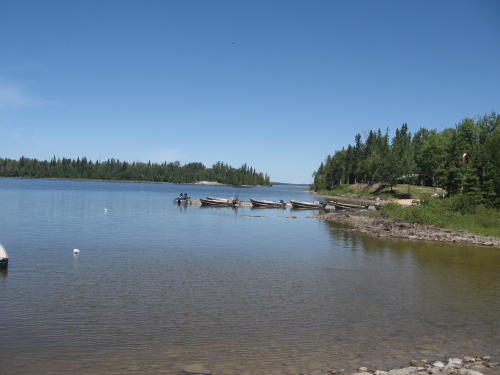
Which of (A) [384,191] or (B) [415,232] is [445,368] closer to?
(B) [415,232]

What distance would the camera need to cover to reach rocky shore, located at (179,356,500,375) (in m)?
11.0

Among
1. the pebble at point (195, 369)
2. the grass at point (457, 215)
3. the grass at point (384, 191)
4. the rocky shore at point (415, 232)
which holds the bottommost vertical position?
the pebble at point (195, 369)

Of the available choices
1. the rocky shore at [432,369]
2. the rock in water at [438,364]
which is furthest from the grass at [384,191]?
the rock in water at [438,364]

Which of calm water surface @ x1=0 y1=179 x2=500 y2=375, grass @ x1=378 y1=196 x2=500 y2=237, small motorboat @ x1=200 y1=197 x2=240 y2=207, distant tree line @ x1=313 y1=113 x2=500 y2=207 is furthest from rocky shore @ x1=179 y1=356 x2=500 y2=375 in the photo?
small motorboat @ x1=200 y1=197 x2=240 y2=207

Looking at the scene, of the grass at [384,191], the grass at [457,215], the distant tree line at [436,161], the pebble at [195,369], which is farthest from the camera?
the grass at [384,191]

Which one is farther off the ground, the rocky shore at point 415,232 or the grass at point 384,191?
the grass at point 384,191

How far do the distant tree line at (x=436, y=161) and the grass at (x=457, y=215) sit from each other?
3.03m

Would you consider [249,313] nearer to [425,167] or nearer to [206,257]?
[206,257]

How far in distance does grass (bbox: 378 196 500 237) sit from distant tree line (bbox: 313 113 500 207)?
3.03 m

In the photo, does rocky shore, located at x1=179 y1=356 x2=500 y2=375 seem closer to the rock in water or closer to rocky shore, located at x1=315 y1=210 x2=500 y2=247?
the rock in water

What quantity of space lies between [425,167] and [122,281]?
110m

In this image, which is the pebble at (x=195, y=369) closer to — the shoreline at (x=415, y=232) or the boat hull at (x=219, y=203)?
the shoreline at (x=415, y=232)

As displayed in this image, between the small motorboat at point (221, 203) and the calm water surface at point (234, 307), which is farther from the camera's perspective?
the small motorboat at point (221, 203)

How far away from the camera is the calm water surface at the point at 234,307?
12.5m
